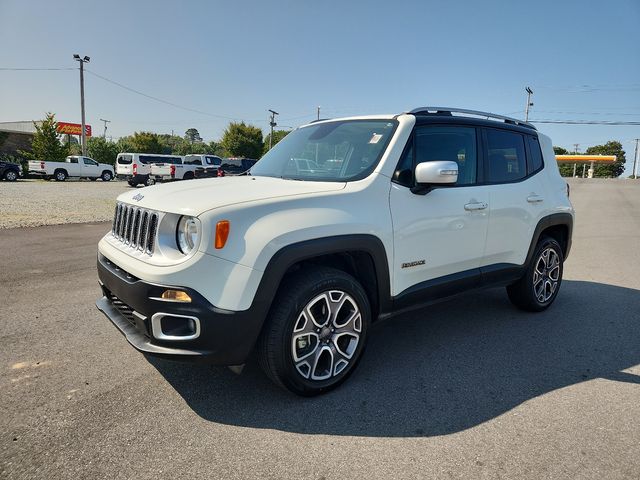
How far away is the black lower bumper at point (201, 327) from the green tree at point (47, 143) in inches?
1554

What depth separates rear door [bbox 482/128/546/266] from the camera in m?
3.95

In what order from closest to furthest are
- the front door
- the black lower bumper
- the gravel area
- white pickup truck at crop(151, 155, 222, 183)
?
the black lower bumper
the front door
the gravel area
white pickup truck at crop(151, 155, 222, 183)

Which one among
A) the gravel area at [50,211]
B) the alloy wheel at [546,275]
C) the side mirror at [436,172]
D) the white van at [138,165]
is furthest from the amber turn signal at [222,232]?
the white van at [138,165]

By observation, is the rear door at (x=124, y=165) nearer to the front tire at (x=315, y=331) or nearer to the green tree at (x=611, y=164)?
the front tire at (x=315, y=331)

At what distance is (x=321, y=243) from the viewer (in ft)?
8.96

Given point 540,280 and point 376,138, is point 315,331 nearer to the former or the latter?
point 376,138

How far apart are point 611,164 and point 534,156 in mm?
109253

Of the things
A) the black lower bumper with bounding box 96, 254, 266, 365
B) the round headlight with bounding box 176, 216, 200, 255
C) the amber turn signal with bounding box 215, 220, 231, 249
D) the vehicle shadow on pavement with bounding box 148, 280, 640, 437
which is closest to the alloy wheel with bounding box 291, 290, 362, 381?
the vehicle shadow on pavement with bounding box 148, 280, 640, 437

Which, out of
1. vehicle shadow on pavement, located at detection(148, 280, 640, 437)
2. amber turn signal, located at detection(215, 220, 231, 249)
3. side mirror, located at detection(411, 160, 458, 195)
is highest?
side mirror, located at detection(411, 160, 458, 195)

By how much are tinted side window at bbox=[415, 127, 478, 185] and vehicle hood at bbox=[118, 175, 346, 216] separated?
83cm

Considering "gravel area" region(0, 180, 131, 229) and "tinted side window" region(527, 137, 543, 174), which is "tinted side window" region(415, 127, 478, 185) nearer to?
"tinted side window" region(527, 137, 543, 174)

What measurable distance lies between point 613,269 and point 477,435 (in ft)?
18.8

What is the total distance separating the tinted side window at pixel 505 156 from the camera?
404 cm

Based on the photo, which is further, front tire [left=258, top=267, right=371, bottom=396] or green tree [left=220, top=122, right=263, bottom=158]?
green tree [left=220, top=122, right=263, bottom=158]
